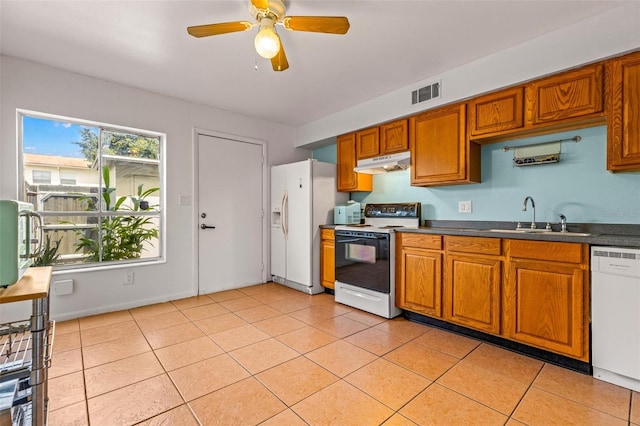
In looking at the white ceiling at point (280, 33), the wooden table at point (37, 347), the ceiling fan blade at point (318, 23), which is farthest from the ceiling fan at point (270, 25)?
the wooden table at point (37, 347)

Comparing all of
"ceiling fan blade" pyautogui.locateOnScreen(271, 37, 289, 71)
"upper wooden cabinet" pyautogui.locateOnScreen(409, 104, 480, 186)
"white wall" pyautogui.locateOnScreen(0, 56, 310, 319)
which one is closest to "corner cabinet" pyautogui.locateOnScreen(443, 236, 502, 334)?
"upper wooden cabinet" pyautogui.locateOnScreen(409, 104, 480, 186)

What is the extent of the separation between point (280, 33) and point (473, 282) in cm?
256

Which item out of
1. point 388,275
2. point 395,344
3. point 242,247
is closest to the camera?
point 395,344

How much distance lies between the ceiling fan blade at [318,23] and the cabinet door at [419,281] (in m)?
2.02

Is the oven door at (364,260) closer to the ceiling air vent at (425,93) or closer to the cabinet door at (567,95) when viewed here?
the ceiling air vent at (425,93)

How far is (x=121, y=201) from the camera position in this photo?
133 inches

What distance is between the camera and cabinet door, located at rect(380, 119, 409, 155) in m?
3.33

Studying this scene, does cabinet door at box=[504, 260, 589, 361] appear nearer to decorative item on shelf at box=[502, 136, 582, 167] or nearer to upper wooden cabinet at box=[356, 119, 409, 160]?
decorative item on shelf at box=[502, 136, 582, 167]

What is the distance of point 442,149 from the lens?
3.00 m

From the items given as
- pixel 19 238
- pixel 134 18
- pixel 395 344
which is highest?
pixel 134 18

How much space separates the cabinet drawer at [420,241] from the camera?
2757 millimetres

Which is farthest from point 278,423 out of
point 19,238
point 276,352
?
A: point 19,238

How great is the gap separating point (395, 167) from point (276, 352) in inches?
94.8

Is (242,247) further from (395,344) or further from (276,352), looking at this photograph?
(395,344)
